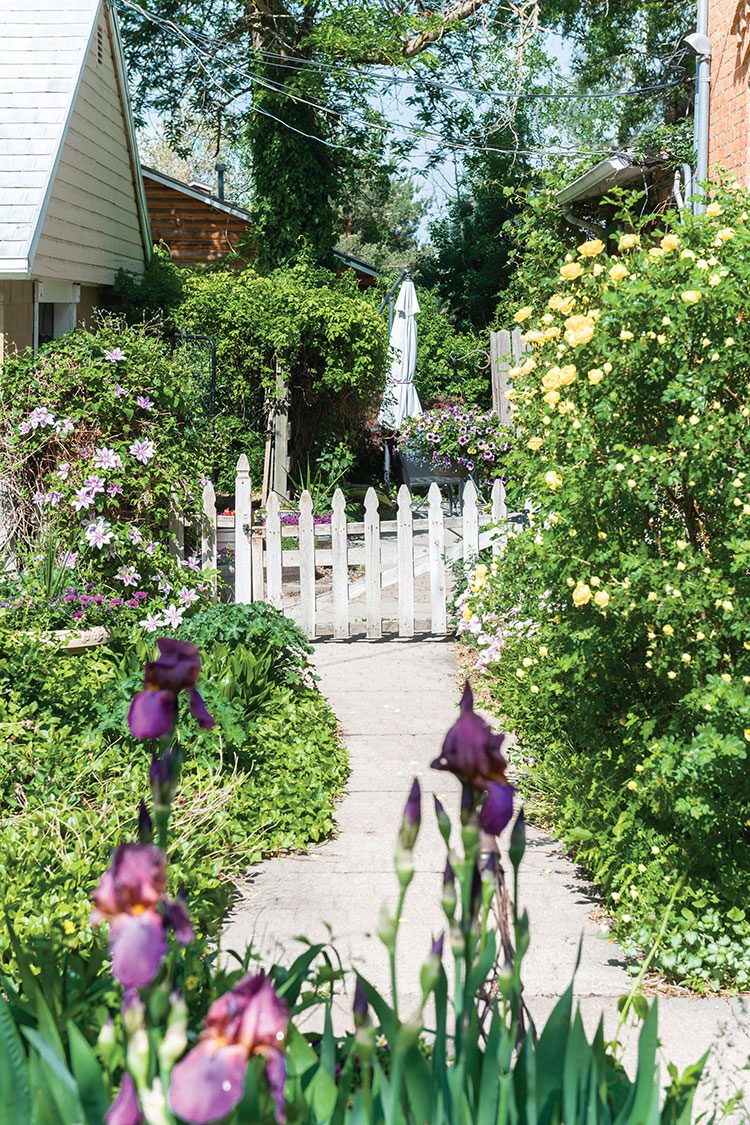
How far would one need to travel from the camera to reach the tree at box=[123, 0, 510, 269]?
1734cm

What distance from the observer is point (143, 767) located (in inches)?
198

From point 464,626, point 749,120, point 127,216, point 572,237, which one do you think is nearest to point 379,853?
point 464,626

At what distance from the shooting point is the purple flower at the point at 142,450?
7.62 m

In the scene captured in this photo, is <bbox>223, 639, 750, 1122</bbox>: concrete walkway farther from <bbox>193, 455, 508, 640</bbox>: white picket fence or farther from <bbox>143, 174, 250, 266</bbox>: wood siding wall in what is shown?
<bbox>143, 174, 250, 266</bbox>: wood siding wall

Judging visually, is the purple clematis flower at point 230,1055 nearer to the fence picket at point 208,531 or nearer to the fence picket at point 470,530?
the fence picket at point 208,531

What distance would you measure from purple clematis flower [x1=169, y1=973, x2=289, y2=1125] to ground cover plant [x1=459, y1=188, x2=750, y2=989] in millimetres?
2329

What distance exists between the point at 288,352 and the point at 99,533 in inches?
305

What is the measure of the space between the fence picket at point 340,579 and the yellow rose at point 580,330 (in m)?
4.88

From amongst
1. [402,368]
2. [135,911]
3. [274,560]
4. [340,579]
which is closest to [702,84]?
[340,579]

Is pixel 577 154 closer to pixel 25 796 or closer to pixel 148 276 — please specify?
pixel 148 276

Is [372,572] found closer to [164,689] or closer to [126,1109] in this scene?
[164,689]

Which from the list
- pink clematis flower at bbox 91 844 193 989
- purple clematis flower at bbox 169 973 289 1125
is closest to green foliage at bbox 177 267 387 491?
pink clematis flower at bbox 91 844 193 989

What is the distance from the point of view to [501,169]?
74.2ft

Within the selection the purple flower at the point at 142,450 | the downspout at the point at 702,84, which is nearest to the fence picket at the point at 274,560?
the purple flower at the point at 142,450
